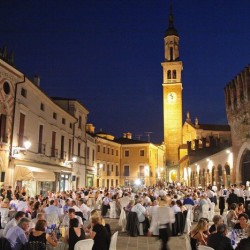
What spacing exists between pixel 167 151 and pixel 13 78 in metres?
49.3

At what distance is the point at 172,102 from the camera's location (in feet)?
221

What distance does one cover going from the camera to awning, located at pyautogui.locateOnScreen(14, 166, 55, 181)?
18078 mm

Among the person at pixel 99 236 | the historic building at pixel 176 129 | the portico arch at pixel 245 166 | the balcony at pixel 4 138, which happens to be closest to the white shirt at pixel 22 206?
the person at pixel 99 236

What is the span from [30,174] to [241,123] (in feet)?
53.9

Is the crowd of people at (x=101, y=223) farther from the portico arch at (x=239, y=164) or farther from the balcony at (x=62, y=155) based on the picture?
the balcony at (x=62, y=155)

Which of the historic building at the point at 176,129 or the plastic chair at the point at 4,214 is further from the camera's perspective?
the historic building at the point at 176,129

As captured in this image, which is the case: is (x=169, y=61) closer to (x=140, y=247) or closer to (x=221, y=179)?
(x=221, y=179)

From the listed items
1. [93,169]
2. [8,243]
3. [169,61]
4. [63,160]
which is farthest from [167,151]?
[8,243]

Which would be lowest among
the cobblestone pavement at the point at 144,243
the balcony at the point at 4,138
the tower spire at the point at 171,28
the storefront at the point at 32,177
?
the cobblestone pavement at the point at 144,243

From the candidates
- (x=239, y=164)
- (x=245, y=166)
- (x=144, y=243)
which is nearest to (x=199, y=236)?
(x=144, y=243)

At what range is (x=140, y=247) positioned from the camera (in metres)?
9.94

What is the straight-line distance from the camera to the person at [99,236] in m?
6.40

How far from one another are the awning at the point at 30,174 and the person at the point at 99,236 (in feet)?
41.1

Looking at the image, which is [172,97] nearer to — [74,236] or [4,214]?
[4,214]
